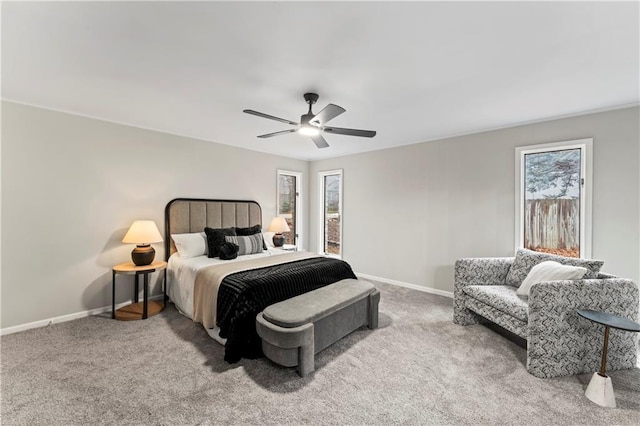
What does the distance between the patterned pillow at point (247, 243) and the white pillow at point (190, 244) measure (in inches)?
15.3

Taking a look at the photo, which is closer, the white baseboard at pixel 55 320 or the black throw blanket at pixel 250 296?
the black throw blanket at pixel 250 296

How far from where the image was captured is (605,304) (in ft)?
7.32

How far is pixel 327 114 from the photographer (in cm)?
237

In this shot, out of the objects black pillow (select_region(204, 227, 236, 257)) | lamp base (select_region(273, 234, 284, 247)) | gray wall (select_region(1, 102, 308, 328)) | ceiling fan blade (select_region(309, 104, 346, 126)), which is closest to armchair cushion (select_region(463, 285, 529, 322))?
ceiling fan blade (select_region(309, 104, 346, 126))

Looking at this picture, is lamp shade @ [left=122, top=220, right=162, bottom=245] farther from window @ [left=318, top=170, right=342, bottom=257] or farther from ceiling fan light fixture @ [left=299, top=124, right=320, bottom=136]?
window @ [left=318, top=170, right=342, bottom=257]

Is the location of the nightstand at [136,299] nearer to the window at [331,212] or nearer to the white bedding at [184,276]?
the white bedding at [184,276]

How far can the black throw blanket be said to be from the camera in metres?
2.37

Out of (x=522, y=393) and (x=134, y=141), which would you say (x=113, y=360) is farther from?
(x=522, y=393)

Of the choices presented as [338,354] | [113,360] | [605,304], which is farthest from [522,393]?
[113,360]

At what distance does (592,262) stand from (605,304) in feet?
1.44

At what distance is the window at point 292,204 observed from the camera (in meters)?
5.79

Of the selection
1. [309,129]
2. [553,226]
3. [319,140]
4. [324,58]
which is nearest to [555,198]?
[553,226]

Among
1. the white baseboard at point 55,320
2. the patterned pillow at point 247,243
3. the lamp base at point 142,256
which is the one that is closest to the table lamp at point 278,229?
the patterned pillow at point 247,243

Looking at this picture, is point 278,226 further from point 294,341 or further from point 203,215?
point 294,341
